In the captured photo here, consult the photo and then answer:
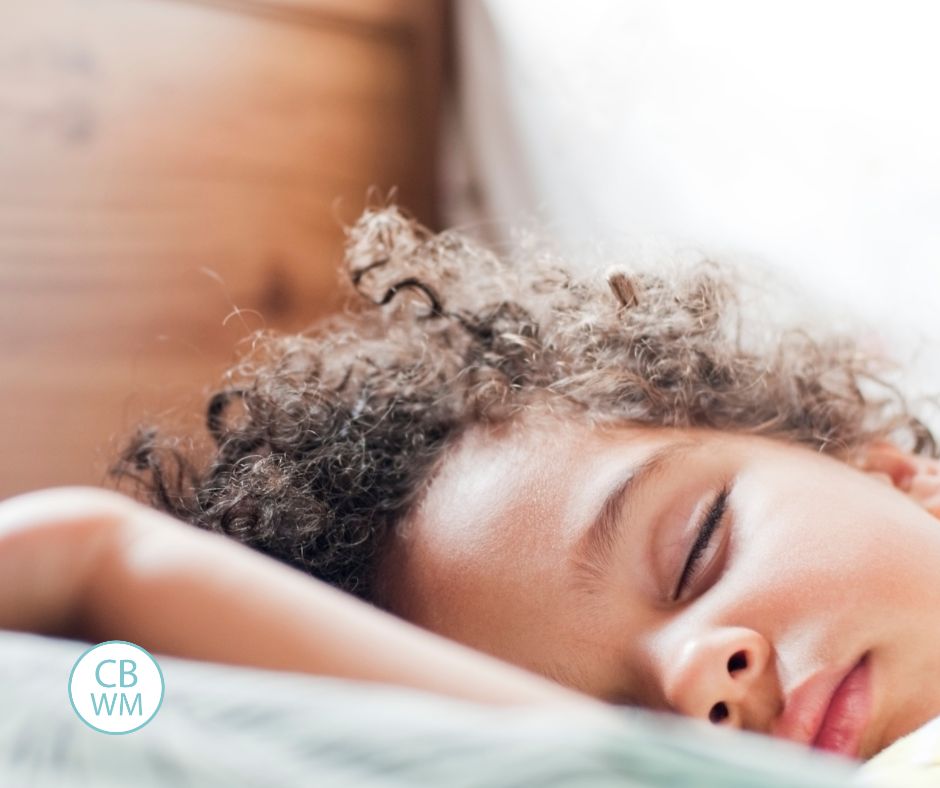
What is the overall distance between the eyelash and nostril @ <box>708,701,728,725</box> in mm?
74

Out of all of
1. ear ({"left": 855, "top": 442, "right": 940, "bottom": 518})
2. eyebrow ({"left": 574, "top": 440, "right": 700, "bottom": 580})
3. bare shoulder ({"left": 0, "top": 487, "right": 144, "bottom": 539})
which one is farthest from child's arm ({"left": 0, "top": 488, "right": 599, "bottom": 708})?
ear ({"left": 855, "top": 442, "right": 940, "bottom": 518})

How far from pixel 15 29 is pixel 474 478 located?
2.76 ft

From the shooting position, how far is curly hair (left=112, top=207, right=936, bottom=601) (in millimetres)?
752

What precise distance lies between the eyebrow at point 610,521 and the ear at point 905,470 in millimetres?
263

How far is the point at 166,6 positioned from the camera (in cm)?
128

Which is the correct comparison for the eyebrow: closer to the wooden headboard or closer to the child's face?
the child's face

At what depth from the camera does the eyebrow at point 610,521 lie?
2.02ft

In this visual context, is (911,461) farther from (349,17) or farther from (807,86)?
(349,17)

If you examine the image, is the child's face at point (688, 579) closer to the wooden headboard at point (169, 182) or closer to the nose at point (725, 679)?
the nose at point (725, 679)

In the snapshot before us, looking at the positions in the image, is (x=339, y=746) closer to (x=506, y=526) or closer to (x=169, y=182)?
(x=506, y=526)

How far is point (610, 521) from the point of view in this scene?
0.63m

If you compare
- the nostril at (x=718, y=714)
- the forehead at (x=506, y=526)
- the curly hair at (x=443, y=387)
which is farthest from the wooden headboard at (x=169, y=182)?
the nostril at (x=718, y=714)

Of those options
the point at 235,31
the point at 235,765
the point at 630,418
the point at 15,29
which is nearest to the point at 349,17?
the point at 235,31

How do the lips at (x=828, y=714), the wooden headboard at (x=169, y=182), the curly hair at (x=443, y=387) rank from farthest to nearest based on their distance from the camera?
the wooden headboard at (x=169, y=182)
the curly hair at (x=443, y=387)
the lips at (x=828, y=714)
